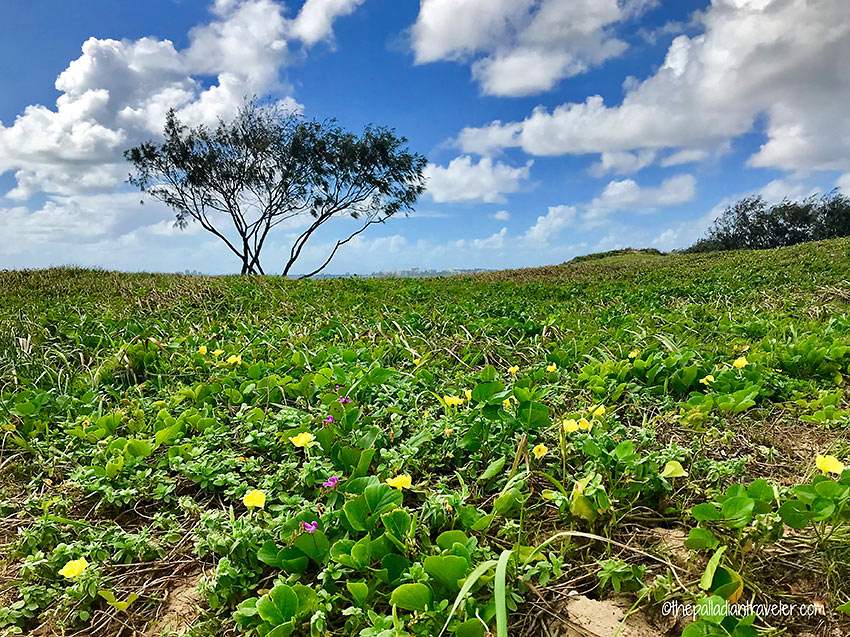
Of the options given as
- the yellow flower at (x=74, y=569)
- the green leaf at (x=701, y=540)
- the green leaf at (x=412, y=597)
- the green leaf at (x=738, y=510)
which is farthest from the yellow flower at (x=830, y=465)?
the yellow flower at (x=74, y=569)

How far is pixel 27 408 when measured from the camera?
254cm

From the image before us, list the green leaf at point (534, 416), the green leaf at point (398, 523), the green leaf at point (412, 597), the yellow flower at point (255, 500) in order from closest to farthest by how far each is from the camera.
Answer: the green leaf at point (412, 597) → the green leaf at point (398, 523) → the yellow flower at point (255, 500) → the green leaf at point (534, 416)

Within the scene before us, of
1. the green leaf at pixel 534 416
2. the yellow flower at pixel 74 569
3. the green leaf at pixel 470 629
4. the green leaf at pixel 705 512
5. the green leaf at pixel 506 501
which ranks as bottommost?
the green leaf at pixel 470 629

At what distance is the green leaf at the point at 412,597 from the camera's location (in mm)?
1233

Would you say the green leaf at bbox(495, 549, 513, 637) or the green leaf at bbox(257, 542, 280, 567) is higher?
the green leaf at bbox(495, 549, 513, 637)

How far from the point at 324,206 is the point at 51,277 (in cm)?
1565

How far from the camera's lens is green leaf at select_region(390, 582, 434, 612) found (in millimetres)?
1233

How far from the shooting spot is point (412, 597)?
1.24 metres

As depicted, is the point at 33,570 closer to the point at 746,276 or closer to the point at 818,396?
the point at 818,396

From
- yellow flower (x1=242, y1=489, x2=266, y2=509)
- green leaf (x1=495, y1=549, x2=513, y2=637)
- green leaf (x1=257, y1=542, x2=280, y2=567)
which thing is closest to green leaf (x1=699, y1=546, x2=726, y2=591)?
green leaf (x1=495, y1=549, x2=513, y2=637)

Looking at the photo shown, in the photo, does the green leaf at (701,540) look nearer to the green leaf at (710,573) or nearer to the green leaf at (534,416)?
the green leaf at (710,573)

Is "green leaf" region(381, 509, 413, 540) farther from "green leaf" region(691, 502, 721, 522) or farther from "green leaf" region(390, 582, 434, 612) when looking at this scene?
"green leaf" region(691, 502, 721, 522)

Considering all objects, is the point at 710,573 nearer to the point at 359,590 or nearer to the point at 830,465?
the point at 830,465

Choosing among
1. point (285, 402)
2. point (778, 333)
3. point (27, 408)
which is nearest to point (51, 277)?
point (27, 408)
